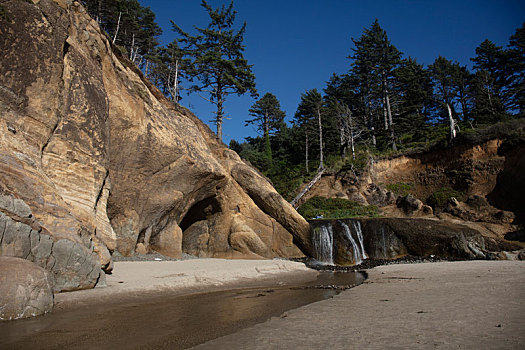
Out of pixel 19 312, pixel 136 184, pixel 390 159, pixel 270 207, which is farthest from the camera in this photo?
pixel 390 159

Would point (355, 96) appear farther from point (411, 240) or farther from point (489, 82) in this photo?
point (411, 240)

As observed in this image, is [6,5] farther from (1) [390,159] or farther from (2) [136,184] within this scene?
(1) [390,159]

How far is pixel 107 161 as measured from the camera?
8867 mm

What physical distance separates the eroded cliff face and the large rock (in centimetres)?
65

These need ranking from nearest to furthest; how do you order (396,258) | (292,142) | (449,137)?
(396,258), (449,137), (292,142)

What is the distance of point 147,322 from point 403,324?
10.6 ft

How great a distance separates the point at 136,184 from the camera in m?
11.2

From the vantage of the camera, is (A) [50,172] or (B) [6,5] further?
(B) [6,5]

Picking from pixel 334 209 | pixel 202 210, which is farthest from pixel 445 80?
pixel 202 210

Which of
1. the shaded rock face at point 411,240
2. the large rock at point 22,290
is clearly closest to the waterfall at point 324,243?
the shaded rock face at point 411,240

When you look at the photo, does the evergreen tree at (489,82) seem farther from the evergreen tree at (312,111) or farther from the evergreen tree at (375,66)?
the evergreen tree at (312,111)

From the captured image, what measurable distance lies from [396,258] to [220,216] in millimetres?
9459

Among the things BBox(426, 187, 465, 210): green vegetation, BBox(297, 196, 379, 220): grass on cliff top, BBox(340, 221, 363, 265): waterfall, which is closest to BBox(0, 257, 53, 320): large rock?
BBox(340, 221, 363, 265): waterfall

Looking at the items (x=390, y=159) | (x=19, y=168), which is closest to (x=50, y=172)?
(x=19, y=168)
